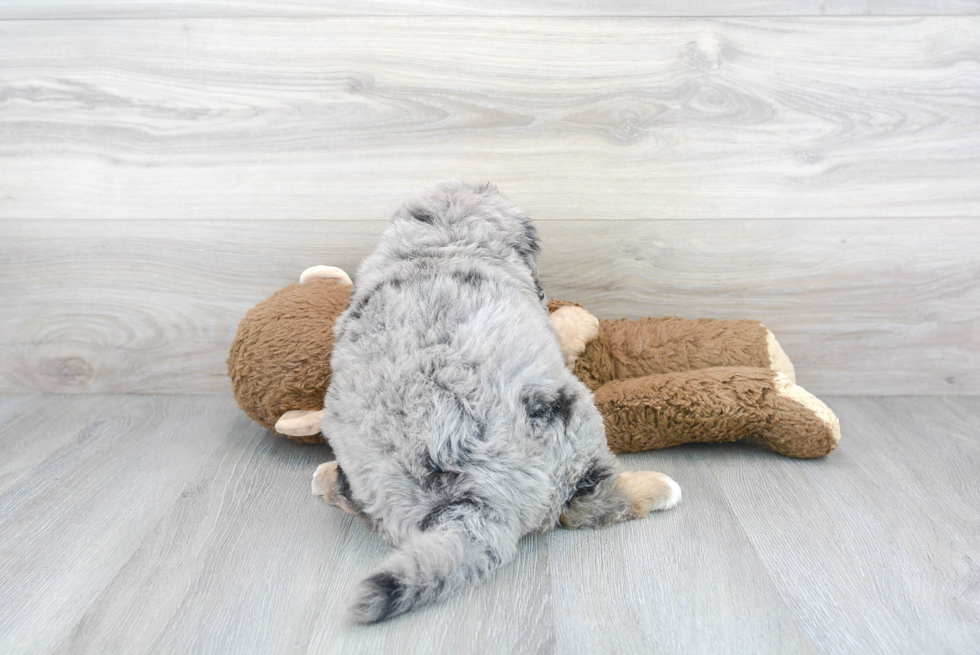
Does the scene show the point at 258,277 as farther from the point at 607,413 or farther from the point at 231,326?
the point at 607,413

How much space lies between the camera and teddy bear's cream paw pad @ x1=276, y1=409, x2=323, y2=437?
1.17 meters

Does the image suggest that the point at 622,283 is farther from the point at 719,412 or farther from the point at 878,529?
the point at 878,529

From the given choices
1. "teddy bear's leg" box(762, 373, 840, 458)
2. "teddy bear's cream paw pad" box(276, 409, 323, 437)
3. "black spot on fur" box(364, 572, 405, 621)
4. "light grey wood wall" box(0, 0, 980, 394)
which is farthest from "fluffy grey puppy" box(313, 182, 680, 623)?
"light grey wood wall" box(0, 0, 980, 394)

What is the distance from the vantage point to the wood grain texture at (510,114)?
51.4 inches

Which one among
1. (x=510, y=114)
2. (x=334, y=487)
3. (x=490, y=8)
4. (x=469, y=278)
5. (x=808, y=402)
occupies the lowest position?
(x=334, y=487)

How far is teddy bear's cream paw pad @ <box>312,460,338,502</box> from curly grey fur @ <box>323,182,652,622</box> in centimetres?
7

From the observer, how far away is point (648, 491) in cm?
101

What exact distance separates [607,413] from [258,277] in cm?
75

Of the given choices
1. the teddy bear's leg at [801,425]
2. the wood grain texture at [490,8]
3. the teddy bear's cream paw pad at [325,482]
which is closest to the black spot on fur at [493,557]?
the teddy bear's cream paw pad at [325,482]

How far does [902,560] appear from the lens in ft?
3.02

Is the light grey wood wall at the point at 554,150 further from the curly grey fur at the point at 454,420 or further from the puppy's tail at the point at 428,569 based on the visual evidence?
the puppy's tail at the point at 428,569

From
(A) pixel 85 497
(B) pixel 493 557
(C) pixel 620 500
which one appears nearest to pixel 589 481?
(C) pixel 620 500

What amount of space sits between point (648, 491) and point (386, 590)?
420 millimetres

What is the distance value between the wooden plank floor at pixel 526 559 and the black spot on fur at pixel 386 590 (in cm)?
3
